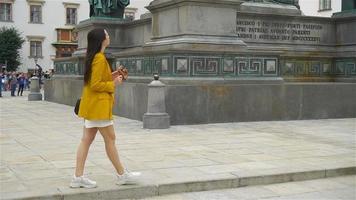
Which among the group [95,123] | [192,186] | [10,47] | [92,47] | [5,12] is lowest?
[192,186]

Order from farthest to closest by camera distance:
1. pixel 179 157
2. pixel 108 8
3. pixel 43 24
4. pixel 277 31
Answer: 1. pixel 43 24
2. pixel 108 8
3. pixel 277 31
4. pixel 179 157

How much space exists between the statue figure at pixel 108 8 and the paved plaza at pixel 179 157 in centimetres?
790

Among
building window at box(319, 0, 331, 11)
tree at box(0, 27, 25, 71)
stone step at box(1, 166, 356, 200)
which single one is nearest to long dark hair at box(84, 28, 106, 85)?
stone step at box(1, 166, 356, 200)

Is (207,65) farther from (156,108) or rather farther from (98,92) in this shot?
(98,92)

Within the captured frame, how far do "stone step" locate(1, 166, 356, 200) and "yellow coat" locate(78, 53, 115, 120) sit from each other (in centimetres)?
86

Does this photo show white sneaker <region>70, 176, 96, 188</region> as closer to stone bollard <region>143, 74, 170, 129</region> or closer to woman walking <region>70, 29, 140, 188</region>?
woman walking <region>70, 29, 140, 188</region>

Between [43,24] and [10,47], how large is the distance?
5.93 meters

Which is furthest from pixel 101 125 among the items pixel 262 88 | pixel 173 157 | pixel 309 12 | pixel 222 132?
pixel 309 12

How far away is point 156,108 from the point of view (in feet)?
39.4

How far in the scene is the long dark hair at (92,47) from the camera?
6.28m

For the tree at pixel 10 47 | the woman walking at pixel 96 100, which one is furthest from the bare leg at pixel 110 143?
the tree at pixel 10 47

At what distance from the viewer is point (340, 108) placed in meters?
15.1

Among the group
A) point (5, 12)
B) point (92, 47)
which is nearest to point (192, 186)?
point (92, 47)

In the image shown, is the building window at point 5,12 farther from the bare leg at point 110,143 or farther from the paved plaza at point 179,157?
the bare leg at point 110,143
